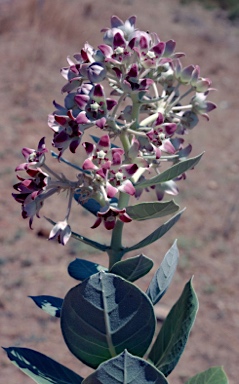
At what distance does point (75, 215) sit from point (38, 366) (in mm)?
3096

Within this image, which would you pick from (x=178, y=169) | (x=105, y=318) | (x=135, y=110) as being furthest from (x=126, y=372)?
(x=135, y=110)

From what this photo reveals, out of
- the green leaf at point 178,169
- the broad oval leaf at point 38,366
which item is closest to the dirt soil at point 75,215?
the broad oval leaf at point 38,366

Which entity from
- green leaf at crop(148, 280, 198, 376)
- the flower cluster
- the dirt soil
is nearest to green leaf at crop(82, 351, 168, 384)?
green leaf at crop(148, 280, 198, 376)

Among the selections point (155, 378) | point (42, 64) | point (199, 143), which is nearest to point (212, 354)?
point (155, 378)

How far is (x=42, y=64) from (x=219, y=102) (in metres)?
1.95

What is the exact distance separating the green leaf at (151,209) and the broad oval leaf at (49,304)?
0.27 metres

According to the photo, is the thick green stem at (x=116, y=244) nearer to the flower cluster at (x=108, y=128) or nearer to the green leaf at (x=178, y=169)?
the flower cluster at (x=108, y=128)

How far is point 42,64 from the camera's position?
6652 mm

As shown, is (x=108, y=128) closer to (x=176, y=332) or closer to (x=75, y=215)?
(x=176, y=332)

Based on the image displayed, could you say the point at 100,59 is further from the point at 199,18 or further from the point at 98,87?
the point at 199,18

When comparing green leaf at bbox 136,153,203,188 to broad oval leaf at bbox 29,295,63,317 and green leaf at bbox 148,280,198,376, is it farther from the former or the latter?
broad oval leaf at bbox 29,295,63,317

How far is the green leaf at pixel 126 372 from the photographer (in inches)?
44.5

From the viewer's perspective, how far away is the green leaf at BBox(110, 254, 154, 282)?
3.90 feet

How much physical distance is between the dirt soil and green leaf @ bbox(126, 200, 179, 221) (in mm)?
2047
